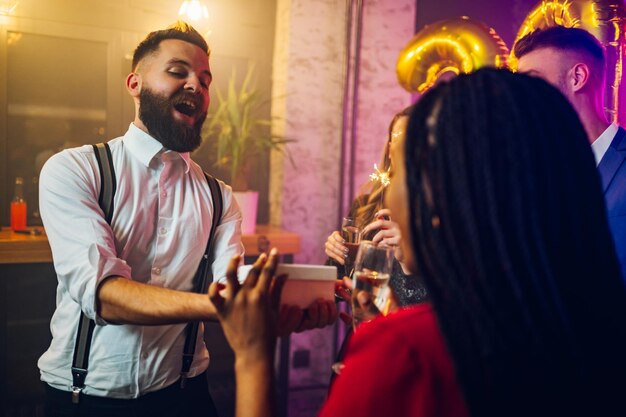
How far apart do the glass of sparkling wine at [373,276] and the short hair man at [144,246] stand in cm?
41

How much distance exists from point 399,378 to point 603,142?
5.71 feet

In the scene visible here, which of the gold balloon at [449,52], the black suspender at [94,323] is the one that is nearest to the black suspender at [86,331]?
the black suspender at [94,323]

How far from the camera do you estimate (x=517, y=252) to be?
0.66 metres

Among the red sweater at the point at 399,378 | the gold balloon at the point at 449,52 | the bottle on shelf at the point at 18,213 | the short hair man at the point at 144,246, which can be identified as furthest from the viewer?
the bottle on shelf at the point at 18,213

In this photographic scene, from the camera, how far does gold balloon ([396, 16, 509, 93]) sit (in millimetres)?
2775

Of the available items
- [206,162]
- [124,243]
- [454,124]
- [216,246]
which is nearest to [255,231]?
[206,162]

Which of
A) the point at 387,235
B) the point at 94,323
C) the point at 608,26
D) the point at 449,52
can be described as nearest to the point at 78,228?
the point at 94,323

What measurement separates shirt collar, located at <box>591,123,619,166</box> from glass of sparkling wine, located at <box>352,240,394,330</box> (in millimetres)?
1256

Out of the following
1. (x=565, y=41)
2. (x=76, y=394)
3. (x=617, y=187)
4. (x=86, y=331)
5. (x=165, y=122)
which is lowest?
(x=76, y=394)

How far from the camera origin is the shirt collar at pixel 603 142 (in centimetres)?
197

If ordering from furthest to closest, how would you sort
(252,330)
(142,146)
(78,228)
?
1. (142,146)
2. (78,228)
3. (252,330)

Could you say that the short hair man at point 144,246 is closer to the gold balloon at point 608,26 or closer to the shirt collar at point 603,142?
the shirt collar at point 603,142

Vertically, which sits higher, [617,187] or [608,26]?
[608,26]

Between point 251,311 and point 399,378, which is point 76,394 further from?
point 399,378
